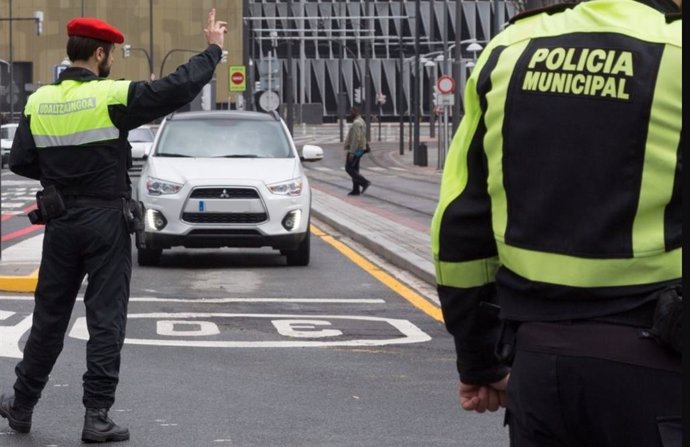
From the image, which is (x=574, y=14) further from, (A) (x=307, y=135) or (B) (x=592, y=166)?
(A) (x=307, y=135)

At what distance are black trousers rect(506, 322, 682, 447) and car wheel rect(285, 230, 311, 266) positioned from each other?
13.5 m

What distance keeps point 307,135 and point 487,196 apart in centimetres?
9104

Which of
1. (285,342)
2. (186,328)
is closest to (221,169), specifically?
(186,328)

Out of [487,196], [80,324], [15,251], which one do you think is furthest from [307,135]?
[487,196]

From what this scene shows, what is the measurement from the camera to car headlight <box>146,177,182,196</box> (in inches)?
643

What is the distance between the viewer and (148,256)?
1664 centimetres

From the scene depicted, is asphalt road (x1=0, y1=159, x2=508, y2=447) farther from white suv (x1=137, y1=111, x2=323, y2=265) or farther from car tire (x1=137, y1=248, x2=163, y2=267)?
car tire (x1=137, y1=248, x2=163, y2=267)

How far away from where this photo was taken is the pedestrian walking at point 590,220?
295 cm

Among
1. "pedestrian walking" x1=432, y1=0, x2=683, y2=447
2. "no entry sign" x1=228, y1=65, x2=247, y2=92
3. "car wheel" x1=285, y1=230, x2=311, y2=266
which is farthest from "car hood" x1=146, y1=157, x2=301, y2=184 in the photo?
"no entry sign" x1=228, y1=65, x2=247, y2=92

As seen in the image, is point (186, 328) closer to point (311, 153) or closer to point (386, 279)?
point (386, 279)

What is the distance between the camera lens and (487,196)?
3.31 m

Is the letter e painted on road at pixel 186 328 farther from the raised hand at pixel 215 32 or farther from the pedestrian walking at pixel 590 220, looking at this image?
the pedestrian walking at pixel 590 220

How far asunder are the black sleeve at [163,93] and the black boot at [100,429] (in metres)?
1.20


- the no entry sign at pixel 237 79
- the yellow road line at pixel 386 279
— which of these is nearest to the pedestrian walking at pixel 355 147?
the yellow road line at pixel 386 279
